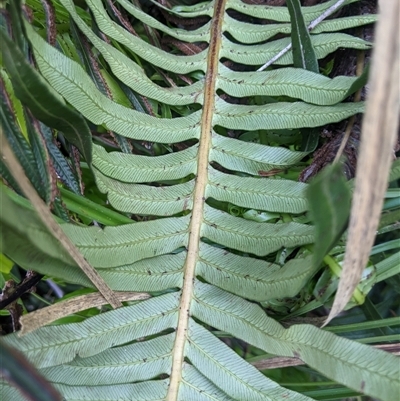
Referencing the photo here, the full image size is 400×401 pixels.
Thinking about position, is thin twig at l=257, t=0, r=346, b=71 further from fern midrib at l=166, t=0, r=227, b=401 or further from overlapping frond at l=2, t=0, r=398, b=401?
fern midrib at l=166, t=0, r=227, b=401

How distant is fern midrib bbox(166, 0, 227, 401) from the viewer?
0.79 metres

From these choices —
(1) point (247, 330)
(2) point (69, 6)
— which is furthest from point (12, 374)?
(2) point (69, 6)

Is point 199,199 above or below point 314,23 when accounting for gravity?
below

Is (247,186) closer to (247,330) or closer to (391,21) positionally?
(247,330)

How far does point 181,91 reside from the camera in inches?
35.2

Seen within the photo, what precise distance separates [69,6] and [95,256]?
46 centimetres

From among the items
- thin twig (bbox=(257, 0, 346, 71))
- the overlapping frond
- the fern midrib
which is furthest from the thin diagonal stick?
thin twig (bbox=(257, 0, 346, 71))

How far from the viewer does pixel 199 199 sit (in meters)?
0.83

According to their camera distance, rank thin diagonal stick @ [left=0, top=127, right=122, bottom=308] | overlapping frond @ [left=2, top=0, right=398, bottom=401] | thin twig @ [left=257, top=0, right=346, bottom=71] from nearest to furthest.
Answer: thin diagonal stick @ [left=0, top=127, right=122, bottom=308] → overlapping frond @ [left=2, top=0, right=398, bottom=401] → thin twig @ [left=257, top=0, right=346, bottom=71]

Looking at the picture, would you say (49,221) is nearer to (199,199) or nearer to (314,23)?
(199,199)

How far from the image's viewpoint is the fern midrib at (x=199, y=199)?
0.79m

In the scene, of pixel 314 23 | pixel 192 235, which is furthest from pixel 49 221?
pixel 314 23

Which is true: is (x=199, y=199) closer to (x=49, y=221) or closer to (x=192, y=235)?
(x=192, y=235)

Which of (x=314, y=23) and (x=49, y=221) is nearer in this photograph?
(x=49, y=221)
